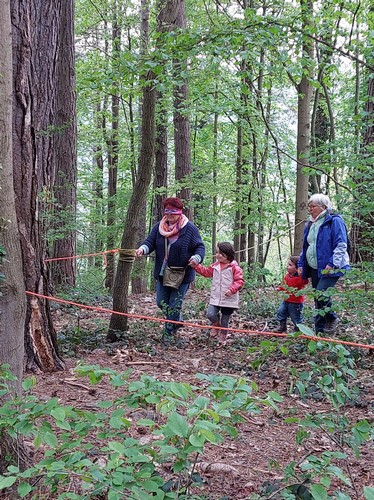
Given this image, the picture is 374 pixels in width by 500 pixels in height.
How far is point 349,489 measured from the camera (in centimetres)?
291

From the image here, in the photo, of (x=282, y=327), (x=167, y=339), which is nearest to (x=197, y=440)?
(x=167, y=339)

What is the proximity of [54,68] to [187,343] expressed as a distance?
3847 mm

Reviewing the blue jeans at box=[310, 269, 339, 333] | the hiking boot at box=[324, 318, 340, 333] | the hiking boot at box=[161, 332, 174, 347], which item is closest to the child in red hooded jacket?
the blue jeans at box=[310, 269, 339, 333]

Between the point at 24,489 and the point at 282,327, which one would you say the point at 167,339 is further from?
the point at 24,489

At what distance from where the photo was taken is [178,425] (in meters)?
1.64

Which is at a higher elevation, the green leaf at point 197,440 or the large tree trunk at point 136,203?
the large tree trunk at point 136,203

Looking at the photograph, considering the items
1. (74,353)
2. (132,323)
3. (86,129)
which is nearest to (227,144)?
(86,129)

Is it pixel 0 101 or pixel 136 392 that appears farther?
pixel 0 101

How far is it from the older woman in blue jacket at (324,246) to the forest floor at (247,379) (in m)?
0.34

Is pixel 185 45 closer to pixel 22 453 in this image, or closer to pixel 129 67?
pixel 129 67

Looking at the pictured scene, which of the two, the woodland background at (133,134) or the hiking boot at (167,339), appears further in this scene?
the hiking boot at (167,339)

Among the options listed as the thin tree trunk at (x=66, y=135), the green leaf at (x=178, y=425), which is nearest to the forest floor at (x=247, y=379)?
the green leaf at (x=178, y=425)

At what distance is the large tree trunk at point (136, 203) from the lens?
224 inches

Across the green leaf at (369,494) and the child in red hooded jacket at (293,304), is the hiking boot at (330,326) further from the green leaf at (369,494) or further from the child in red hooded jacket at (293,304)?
the green leaf at (369,494)
